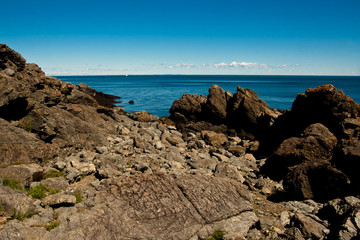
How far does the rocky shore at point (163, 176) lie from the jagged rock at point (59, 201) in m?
0.06

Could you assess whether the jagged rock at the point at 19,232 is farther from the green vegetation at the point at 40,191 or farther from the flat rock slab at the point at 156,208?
the green vegetation at the point at 40,191

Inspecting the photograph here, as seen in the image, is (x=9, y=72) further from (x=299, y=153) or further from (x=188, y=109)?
(x=299, y=153)

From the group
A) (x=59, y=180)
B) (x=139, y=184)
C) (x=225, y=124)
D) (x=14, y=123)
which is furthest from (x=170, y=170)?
(x=225, y=124)

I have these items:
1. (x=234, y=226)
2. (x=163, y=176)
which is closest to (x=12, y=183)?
(x=163, y=176)

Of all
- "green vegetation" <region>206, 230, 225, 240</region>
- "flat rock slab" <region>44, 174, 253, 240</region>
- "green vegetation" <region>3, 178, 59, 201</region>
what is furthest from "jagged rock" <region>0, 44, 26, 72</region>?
"green vegetation" <region>206, 230, 225, 240</region>

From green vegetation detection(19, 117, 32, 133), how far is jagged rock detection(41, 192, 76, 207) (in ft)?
33.8

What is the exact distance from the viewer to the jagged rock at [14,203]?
9484 millimetres

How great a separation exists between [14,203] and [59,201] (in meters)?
1.81

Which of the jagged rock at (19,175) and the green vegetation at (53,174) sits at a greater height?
the jagged rock at (19,175)

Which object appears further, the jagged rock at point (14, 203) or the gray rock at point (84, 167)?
the gray rock at point (84, 167)

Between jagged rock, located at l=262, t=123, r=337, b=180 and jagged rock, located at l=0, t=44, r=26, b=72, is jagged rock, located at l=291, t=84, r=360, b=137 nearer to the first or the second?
jagged rock, located at l=262, t=123, r=337, b=180

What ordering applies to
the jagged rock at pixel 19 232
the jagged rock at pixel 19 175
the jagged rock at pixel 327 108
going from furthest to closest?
1. the jagged rock at pixel 327 108
2. the jagged rock at pixel 19 175
3. the jagged rock at pixel 19 232

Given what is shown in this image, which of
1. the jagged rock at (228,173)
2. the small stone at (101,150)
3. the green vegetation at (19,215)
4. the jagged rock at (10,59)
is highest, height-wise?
the jagged rock at (10,59)

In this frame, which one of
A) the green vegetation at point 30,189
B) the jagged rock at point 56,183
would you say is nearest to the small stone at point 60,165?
the jagged rock at point 56,183
